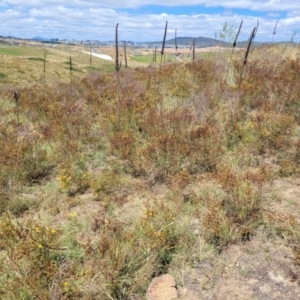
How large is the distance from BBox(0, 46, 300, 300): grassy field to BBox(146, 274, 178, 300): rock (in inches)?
3.2

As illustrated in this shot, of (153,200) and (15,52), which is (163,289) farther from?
(15,52)

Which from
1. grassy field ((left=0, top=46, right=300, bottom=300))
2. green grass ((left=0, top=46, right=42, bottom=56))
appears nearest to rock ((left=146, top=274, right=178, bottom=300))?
grassy field ((left=0, top=46, right=300, bottom=300))

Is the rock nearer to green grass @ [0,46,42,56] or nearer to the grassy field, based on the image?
the grassy field

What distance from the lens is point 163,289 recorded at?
2.70 metres

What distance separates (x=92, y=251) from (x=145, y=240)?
56cm

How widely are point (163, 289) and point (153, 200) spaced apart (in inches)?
57.6

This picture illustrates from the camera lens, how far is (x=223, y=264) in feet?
9.80

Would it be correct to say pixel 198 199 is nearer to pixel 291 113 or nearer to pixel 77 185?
pixel 77 185

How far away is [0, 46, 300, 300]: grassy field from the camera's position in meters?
2.77

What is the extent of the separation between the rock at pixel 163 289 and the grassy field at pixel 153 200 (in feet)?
0.27

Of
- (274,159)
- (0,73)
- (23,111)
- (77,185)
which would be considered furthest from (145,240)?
(0,73)

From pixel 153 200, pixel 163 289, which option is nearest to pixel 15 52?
pixel 153 200

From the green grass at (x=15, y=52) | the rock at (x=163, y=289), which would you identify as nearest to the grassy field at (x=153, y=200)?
the rock at (x=163, y=289)

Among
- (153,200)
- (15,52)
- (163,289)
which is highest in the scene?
(15,52)
